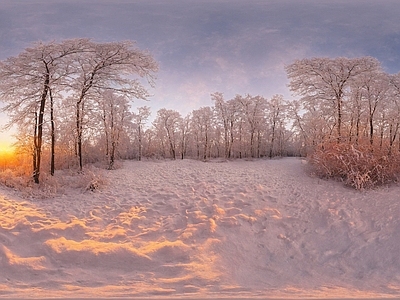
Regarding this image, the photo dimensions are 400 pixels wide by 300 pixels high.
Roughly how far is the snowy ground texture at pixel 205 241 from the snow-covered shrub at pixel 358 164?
536 millimetres

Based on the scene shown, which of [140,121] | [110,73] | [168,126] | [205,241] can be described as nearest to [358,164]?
[205,241]

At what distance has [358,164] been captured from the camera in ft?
31.6

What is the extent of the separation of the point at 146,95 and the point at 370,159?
323 inches

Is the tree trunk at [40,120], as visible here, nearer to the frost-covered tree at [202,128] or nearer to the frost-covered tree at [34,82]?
the frost-covered tree at [34,82]

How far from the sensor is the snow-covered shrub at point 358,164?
360 inches

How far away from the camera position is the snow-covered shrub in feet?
30.0

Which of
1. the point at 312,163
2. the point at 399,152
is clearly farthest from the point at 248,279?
the point at 399,152

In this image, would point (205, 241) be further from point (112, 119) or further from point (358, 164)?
point (112, 119)

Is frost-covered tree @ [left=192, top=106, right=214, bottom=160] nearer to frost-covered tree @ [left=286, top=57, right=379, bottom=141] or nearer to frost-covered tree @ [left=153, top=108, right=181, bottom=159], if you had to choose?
frost-covered tree @ [left=153, top=108, right=181, bottom=159]

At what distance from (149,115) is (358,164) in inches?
561

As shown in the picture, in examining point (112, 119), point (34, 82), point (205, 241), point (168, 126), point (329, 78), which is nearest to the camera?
Result: point (205, 241)

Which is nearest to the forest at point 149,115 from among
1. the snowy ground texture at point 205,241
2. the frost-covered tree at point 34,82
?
the frost-covered tree at point 34,82

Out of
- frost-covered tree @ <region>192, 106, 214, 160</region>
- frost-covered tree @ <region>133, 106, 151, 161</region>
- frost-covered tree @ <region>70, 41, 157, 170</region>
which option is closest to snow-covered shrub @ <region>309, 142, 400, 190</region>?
frost-covered tree @ <region>70, 41, 157, 170</region>

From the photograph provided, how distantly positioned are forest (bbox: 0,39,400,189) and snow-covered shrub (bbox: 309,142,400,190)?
32 mm
